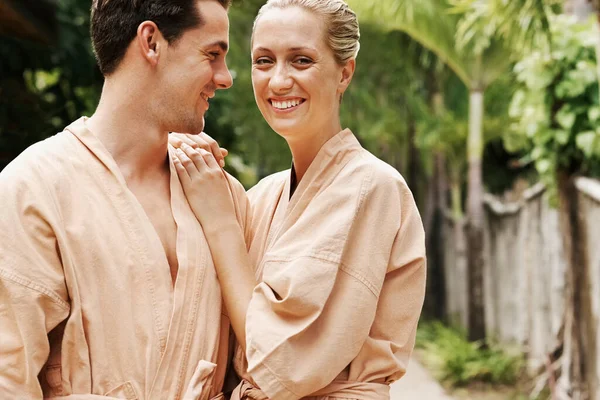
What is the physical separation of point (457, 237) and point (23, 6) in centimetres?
1005

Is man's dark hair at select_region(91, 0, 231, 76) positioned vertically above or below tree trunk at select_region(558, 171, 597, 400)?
above

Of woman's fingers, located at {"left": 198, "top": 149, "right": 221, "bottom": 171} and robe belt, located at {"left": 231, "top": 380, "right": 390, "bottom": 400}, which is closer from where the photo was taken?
robe belt, located at {"left": 231, "top": 380, "right": 390, "bottom": 400}

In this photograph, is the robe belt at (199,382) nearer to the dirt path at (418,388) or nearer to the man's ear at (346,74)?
the man's ear at (346,74)

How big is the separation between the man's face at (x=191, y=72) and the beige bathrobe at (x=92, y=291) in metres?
0.22

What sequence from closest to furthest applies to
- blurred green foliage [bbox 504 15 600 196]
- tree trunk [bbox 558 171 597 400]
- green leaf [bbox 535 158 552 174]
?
blurred green foliage [bbox 504 15 600 196] → tree trunk [bbox 558 171 597 400] → green leaf [bbox 535 158 552 174]

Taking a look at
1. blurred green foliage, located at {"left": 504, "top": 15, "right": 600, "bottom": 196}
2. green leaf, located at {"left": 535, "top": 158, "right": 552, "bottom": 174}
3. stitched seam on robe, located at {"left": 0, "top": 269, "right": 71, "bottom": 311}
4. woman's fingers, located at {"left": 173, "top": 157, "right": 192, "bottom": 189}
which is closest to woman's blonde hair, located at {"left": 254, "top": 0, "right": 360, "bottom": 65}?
woman's fingers, located at {"left": 173, "top": 157, "right": 192, "bottom": 189}

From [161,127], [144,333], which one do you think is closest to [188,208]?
[161,127]

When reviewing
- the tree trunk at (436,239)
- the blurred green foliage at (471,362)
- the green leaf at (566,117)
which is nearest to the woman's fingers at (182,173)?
the green leaf at (566,117)

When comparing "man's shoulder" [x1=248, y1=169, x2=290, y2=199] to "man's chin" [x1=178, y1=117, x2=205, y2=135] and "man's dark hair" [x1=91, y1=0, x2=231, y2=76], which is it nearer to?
"man's chin" [x1=178, y1=117, x2=205, y2=135]

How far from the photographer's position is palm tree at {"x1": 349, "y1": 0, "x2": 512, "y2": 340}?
1070cm

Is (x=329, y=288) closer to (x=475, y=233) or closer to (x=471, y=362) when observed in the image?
(x=471, y=362)

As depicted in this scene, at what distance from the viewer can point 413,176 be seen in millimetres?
16281

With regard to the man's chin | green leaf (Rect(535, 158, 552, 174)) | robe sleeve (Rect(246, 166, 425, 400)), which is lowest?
green leaf (Rect(535, 158, 552, 174))

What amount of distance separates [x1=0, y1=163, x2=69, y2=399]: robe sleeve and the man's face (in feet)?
1.43
